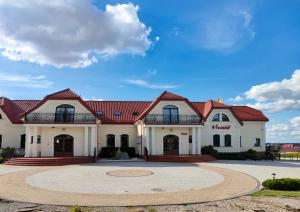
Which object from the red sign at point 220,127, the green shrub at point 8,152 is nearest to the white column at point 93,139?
the green shrub at point 8,152

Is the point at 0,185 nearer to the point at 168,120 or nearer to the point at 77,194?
the point at 77,194

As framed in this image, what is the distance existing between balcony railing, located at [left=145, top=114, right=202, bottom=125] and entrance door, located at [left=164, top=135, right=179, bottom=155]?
161 centimetres

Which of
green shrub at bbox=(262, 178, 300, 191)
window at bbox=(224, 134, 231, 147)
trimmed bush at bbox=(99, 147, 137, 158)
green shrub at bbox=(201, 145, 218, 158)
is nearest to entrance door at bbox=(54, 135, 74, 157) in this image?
trimmed bush at bbox=(99, 147, 137, 158)

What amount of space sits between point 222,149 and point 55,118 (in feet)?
56.2

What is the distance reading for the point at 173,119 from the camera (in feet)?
98.3

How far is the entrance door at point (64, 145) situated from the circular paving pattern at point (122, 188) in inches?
403

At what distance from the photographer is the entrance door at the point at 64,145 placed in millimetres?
28562

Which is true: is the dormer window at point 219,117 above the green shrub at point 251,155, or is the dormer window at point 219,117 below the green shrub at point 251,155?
above

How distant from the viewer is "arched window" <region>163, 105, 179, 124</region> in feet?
97.9

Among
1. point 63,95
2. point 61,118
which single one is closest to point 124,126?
point 61,118

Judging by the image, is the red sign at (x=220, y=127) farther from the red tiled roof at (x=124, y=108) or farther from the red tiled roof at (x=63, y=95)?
the red tiled roof at (x=63, y=95)

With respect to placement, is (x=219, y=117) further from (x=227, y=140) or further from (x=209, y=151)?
(x=209, y=151)

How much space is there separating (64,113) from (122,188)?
1632 cm

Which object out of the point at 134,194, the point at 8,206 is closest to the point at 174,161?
the point at 134,194
